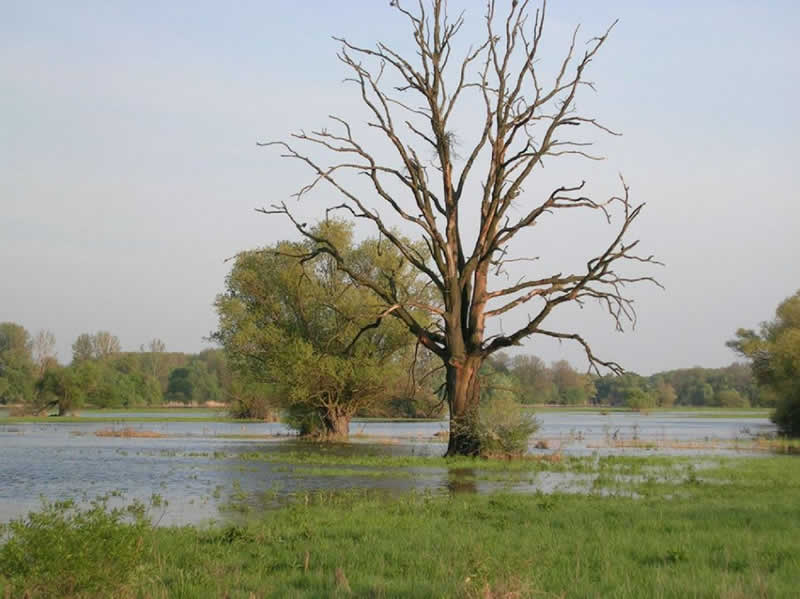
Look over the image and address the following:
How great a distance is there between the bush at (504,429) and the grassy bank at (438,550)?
12.2 metres

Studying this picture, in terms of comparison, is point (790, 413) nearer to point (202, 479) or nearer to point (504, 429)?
point (504, 429)

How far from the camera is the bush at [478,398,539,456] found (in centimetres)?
3077

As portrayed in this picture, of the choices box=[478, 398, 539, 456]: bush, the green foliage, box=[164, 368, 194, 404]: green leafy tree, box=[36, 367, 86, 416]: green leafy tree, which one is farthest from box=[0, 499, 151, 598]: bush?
the green foliage

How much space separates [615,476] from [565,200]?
10.2 metres

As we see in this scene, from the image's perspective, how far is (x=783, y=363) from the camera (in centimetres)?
5522

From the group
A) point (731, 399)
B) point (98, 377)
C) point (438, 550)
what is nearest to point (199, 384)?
point (98, 377)

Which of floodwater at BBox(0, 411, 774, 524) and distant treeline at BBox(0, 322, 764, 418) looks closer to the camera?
floodwater at BBox(0, 411, 774, 524)

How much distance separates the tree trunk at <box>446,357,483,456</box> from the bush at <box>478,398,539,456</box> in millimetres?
281

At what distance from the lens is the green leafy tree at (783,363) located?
180ft

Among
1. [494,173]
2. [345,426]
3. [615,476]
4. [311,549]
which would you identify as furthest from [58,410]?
[311,549]

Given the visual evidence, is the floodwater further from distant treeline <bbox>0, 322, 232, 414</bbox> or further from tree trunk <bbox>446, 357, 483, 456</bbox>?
distant treeline <bbox>0, 322, 232, 414</bbox>

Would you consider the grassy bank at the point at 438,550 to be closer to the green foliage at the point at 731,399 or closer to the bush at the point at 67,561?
the bush at the point at 67,561

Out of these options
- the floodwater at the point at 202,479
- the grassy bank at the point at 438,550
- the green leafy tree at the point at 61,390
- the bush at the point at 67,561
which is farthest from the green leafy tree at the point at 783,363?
the green leafy tree at the point at 61,390

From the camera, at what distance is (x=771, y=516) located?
14.7 metres
